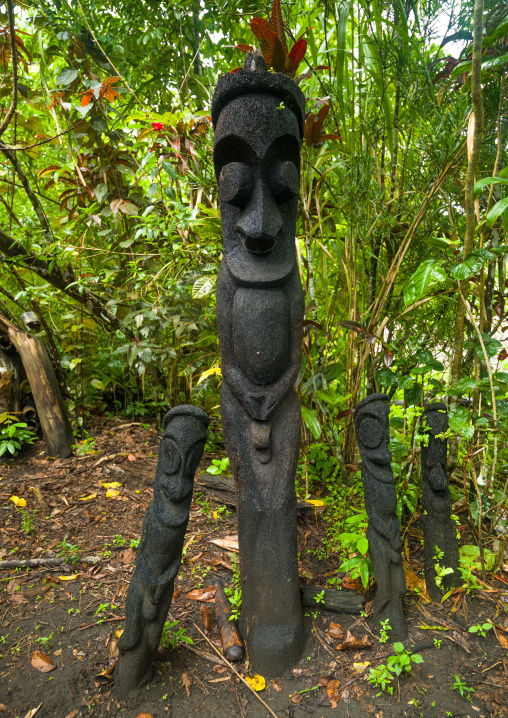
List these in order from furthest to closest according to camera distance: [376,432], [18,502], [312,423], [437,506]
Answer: [18,502] < [312,423] < [437,506] < [376,432]

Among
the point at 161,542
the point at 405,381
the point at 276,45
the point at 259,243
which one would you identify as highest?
the point at 276,45

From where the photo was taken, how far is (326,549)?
8.82ft

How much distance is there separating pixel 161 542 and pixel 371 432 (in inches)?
38.9

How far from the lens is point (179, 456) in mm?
1717

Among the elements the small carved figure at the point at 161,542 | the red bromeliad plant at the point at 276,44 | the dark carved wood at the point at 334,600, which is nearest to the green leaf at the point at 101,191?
the red bromeliad plant at the point at 276,44

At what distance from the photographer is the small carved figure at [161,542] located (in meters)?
1.72

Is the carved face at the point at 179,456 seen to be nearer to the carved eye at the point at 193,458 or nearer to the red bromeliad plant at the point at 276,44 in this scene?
the carved eye at the point at 193,458

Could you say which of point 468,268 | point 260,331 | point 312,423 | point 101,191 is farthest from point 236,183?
point 101,191

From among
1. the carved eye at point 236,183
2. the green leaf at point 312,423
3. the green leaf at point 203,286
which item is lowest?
the green leaf at point 312,423

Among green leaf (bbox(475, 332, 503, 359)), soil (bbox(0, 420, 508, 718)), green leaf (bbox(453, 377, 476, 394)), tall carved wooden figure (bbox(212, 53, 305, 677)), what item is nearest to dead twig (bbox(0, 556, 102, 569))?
soil (bbox(0, 420, 508, 718))

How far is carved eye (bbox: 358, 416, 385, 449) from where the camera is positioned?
6.40 feet

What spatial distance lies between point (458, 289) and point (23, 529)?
2.99m

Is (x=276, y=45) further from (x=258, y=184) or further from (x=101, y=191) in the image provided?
(x=101, y=191)

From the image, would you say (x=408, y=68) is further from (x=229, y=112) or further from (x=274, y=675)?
(x=274, y=675)
